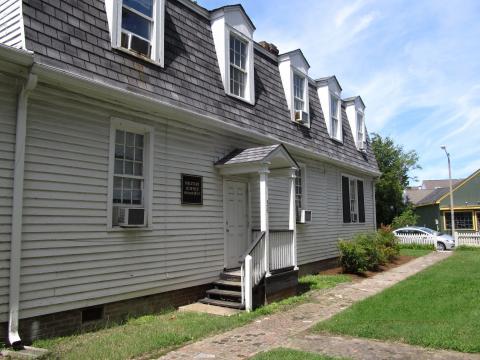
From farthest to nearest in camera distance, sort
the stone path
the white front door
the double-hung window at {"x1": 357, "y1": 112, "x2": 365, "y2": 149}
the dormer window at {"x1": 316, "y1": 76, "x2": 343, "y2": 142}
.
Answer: the double-hung window at {"x1": 357, "y1": 112, "x2": 365, "y2": 149} < the dormer window at {"x1": 316, "y1": 76, "x2": 343, "y2": 142} < the white front door < the stone path

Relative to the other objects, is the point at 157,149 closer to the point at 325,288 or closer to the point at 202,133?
the point at 202,133

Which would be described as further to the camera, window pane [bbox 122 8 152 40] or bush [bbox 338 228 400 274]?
bush [bbox 338 228 400 274]

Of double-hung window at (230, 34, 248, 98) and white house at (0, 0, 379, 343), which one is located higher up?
double-hung window at (230, 34, 248, 98)

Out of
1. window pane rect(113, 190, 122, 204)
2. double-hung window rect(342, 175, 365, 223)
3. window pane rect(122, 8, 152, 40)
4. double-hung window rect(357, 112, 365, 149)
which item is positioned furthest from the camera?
double-hung window rect(357, 112, 365, 149)

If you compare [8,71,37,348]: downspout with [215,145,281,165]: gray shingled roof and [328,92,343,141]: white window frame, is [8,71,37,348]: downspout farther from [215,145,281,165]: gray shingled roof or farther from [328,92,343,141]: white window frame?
[328,92,343,141]: white window frame

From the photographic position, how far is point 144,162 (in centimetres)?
803

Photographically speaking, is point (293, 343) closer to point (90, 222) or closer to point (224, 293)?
point (224, 293)

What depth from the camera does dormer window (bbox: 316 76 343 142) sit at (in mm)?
15477

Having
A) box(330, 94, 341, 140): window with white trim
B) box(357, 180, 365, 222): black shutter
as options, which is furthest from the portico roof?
box(357, 180, 365, 222): black shutter

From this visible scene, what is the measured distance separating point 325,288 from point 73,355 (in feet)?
23.5

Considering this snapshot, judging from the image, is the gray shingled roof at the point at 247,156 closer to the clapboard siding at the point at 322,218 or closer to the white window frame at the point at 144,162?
the white window frame at the point at 144,162

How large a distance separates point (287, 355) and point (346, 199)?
1163 centimetres

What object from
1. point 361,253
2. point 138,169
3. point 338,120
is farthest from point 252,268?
point 338,120

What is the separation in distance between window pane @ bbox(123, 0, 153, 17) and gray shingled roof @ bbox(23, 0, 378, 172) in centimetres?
55
